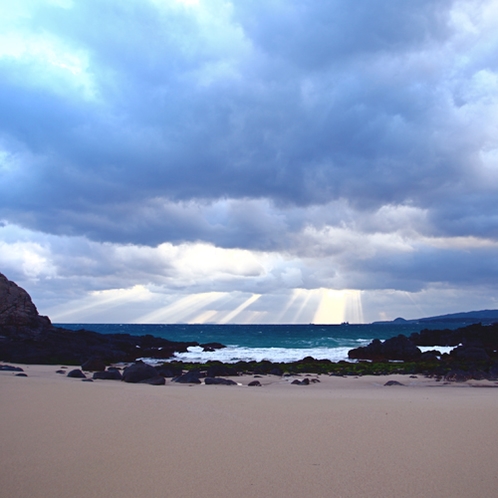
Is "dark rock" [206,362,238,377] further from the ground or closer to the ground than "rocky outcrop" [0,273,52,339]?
closer to the ground

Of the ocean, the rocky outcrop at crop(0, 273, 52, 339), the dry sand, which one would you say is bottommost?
the ocean

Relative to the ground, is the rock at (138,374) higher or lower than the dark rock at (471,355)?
higher

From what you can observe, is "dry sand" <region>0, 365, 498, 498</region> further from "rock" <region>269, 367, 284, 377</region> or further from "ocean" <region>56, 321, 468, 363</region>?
"ocean" <region>56, 321, 468, 363</region>

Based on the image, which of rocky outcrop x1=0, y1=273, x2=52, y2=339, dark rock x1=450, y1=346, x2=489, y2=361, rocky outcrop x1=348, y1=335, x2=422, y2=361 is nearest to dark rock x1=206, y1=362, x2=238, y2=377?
dark rock x1=450, y1=346, x2=489, y2=361

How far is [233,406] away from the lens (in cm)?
810

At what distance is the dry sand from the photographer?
13.5 ft

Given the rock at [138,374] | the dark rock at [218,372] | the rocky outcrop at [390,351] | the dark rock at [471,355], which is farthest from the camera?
the rocky outcrop at [390,351]

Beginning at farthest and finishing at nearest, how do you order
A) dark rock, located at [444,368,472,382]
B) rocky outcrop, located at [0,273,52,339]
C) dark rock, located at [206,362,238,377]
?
rocky outcrop, located at [0,273,52,339], dark rock, located at [206,362,238,377], dark rock, located at [444,368,472,382]

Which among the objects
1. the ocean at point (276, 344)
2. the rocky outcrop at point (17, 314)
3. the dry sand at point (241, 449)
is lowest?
the ocean at point (276, 344)

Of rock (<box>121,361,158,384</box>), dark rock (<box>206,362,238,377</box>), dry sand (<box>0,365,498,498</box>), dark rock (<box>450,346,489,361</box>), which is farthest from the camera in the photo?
dark rock (<box>450,346,489,361</box>)

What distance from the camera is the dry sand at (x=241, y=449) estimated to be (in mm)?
4129

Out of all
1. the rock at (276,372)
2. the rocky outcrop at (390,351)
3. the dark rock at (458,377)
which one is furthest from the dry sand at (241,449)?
the rocky outcrop at (390,351)

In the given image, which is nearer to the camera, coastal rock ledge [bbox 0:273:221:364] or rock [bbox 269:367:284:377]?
rock [bbox 269:367:284:377]

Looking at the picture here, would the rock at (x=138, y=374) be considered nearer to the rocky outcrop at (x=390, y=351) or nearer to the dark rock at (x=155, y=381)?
the dark rock at (x=155, y=381)
